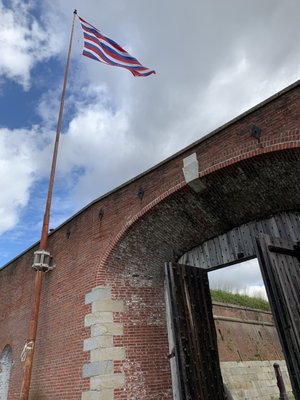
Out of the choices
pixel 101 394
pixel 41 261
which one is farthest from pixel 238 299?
pixel 41 261

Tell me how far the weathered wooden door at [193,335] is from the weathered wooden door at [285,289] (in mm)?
2232

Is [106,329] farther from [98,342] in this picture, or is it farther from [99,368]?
[99,368]

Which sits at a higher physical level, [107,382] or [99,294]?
[99,294]

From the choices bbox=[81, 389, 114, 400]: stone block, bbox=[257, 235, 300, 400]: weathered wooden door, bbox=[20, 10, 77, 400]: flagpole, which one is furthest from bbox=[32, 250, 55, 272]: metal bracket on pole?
bbox=[257, 235, 300, 400]: weathered wooden door

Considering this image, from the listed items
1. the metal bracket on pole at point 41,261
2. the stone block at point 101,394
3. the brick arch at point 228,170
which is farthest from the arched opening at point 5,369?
the brick arch at point 228,170

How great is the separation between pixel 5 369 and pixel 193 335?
247 inches

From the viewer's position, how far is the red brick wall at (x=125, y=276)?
19.9 ft

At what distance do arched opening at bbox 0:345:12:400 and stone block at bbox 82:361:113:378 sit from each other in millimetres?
4428

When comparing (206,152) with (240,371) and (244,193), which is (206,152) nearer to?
(244,193)

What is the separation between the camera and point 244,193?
623 cm

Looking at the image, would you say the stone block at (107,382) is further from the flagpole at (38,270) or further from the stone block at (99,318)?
the flagpole at (38,270)

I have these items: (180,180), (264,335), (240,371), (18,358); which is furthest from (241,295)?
(180,180)

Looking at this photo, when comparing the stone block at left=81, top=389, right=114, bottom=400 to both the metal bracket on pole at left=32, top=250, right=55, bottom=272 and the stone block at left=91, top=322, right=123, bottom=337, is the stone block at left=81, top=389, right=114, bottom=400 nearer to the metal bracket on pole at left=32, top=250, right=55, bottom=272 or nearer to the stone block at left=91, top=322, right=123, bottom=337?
the stone block at left=91, top=322, right=123, bottom=337

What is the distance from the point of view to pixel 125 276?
757 centimetres
